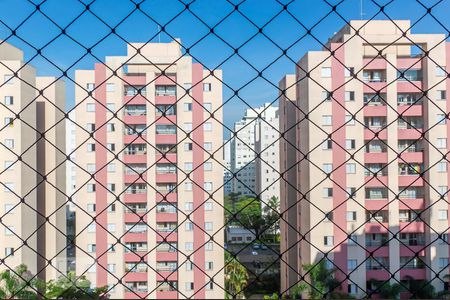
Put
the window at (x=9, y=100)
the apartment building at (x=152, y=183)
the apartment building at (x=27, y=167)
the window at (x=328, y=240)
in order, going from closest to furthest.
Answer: the apartment building at (x=27, y=167)
the window at (x=9, y=100)
the window at (x=328, y=240)
the apartment building at (x=152, y=183)

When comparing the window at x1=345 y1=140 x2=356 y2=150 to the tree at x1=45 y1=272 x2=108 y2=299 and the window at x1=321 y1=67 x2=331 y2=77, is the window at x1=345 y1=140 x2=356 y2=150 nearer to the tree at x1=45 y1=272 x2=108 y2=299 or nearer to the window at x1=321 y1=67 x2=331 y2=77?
the window at x1=321 y1=67 x2=331 y2=77

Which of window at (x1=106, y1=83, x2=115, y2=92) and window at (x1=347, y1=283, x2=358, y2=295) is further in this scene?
window at (x1=106, y1=83, x2=115, y2=92)

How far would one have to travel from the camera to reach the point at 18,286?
4160mm

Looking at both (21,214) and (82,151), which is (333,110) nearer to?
(82,151)

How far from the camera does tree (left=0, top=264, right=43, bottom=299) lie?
0.83 metres

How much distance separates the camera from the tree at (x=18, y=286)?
833 millimetres

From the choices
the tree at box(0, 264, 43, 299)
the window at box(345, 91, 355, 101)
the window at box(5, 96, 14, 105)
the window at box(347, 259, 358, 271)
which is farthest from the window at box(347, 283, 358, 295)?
the window at box(5, 96, 14, 105)

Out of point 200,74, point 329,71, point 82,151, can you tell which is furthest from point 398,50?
point 82,151

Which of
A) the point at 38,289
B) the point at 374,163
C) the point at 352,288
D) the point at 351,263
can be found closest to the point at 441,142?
the point at 374,163

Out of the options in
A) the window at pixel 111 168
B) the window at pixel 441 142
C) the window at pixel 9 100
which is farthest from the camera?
the window at pixel 111 168

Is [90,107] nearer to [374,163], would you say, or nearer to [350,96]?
[350,96]

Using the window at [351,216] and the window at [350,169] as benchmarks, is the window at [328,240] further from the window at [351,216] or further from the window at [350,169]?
the window at [350,169]

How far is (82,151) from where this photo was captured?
24.7ft

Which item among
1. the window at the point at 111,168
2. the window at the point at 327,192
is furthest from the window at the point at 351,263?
the window at the point at 111,168
